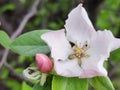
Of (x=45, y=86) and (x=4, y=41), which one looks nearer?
(x=45, y=86)

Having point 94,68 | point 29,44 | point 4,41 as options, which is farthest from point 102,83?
point 4,41

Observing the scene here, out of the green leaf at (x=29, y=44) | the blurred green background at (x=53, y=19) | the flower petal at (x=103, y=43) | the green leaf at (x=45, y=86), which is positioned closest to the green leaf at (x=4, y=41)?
the green leaf at (x=29, y=44)

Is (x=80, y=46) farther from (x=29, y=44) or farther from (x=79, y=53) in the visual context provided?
(x=29, y=44)

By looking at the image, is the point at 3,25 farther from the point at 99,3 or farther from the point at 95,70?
the point at 95,70

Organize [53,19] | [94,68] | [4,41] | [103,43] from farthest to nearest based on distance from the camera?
[53,19], [4,41], [103,43], [94,68]

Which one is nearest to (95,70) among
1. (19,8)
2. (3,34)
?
(3,34)

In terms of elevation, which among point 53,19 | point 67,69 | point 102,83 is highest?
point 67,69

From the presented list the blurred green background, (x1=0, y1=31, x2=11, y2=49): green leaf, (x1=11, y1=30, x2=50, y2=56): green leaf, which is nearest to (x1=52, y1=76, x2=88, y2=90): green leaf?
(x1=11, y1=30, x2=50, y2=56): green leaf

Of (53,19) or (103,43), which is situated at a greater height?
(103,43)

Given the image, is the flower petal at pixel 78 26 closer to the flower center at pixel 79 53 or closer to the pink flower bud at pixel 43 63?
the flower center at pixel 79 53
